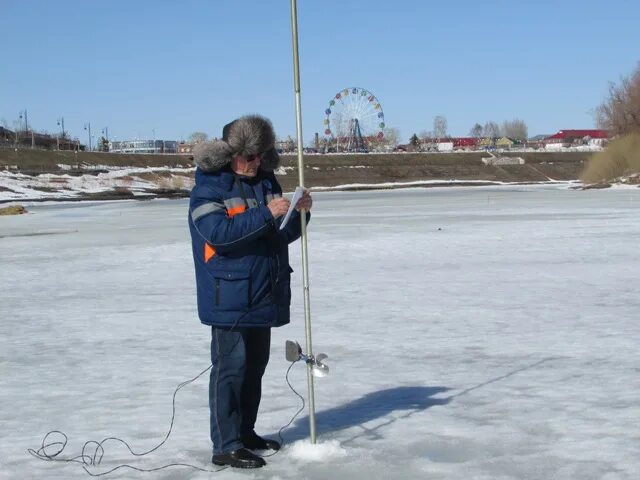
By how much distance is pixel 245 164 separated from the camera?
4.54 m

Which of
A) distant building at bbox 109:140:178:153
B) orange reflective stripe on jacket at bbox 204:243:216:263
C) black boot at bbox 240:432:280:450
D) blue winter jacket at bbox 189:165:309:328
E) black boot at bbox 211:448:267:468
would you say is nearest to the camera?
blue winter jacket at bbox 189:165:309:328

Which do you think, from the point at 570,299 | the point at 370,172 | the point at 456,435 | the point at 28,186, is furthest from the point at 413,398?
the point at 370,172

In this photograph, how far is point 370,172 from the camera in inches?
A: 3984

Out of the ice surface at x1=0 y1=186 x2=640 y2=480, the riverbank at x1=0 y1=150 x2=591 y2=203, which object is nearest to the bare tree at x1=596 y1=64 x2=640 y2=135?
the riverbank at x1=0 y1=150 x2=591 y2=203

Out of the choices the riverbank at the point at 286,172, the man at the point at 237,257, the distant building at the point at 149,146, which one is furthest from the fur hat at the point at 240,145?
the distant building at the point at 149,146

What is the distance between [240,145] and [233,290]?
72 centimetres

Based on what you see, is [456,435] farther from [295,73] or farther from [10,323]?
[10,323]

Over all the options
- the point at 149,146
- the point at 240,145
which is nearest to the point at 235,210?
the point at 240,145

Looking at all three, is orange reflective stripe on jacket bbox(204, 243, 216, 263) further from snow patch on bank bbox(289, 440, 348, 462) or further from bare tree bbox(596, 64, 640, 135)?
bare tree bbox(596, 64, 640, 135)

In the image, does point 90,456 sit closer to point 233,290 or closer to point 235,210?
point 233,290

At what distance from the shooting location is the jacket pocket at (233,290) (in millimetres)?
4418

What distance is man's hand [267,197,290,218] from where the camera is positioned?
14.3ft

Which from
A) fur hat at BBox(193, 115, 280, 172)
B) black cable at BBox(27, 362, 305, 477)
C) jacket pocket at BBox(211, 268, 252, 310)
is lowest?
black cable at BBox(27, 362, 305, 477)

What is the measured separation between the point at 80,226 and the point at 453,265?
56.3ft
